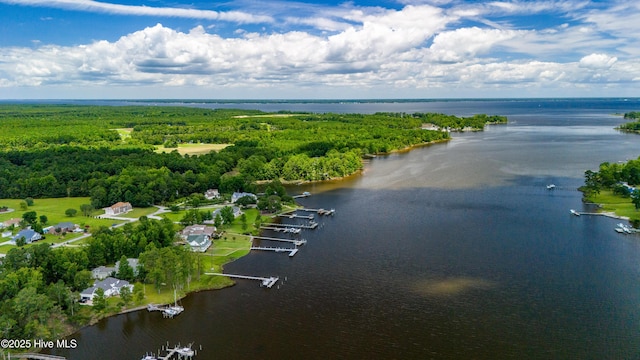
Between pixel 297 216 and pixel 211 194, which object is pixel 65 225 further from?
pixel 297 216

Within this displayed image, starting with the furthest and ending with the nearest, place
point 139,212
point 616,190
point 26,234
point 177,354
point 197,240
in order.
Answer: point 616,190, point 139,212, point 26,234, point 197,240, point 177,354

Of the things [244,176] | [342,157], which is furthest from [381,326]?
[342,157]

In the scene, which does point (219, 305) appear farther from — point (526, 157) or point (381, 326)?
point (526, 157)

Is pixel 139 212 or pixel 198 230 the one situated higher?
pixel 198 230

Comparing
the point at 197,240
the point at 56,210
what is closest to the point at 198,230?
the point at 197,240

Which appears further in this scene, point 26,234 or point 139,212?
point 139,212

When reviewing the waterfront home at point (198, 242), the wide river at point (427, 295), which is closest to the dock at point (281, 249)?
the wide river at point (427, 295)

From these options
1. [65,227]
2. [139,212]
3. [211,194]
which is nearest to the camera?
[65,227]
